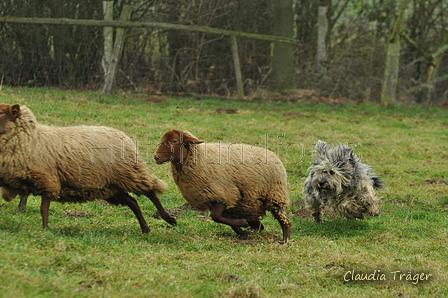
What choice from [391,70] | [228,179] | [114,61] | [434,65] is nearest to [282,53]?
[391,70]

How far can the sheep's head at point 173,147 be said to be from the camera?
701 centimetres

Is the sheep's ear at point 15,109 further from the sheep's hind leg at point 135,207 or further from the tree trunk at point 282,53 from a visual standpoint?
the tree trunk at point 282,53

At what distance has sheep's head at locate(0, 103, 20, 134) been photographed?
22.0 ft

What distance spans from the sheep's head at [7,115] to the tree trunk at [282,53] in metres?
14.1

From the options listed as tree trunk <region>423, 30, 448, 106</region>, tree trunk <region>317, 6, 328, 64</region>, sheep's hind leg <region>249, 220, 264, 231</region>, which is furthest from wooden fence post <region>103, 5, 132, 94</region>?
tree trunk <region>423, 30, 448, 106</region>

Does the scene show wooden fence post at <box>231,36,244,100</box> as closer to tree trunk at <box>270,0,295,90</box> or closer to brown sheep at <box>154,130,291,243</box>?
tree trunk at <box>270,0,295,90</box>

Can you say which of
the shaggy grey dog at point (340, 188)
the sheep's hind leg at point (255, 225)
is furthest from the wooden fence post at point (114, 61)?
the sheep's hind leg at point (255, 225)

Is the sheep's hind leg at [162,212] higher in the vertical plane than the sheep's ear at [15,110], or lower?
lower

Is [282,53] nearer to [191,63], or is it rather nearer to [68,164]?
[191,63]

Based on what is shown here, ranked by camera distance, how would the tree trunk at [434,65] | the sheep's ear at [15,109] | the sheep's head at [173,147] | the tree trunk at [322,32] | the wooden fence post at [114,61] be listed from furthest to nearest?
the tree trunk at [322,32], the tree trunk at [434,65], the wooden fence post at [114,61], the sheep's head at [173,147], the sheep's ear at [15,109]

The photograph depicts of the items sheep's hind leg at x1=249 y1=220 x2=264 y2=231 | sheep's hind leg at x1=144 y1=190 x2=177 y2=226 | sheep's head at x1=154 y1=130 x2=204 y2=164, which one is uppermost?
sheep's head at x1=154 y1=130 x2=204 y2=164

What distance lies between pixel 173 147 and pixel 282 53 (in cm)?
1372

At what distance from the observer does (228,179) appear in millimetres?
7359

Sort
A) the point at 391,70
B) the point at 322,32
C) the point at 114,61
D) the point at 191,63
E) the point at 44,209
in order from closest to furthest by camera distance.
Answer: the point at 44,209, the point at 114,61, the point at 191,63, the point at 391,70, the point at 322,32
